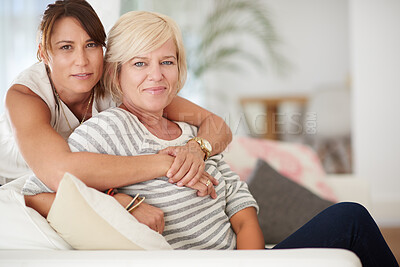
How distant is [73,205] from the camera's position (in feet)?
3.15

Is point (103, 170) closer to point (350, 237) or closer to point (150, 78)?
point (150, 78)

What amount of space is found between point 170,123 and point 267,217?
779mm

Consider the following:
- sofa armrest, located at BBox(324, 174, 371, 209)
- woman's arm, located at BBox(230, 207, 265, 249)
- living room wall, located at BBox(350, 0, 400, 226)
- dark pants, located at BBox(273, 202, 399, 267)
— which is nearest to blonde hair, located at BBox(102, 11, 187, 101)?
woman's arm, located at BBox(230, 207, 265, 249)

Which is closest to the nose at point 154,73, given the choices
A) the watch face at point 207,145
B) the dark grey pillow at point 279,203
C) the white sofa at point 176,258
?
the watch face at point 207,145

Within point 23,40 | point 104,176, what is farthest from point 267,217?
point 23,40

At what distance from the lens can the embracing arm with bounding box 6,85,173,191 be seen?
1014 mm

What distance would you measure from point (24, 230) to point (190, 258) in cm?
39

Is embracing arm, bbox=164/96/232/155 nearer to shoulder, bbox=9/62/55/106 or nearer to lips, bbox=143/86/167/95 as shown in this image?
lips, bbox=143/86/167/95

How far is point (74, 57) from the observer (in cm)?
123

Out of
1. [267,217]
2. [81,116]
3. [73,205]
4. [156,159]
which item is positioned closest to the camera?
[73,205]

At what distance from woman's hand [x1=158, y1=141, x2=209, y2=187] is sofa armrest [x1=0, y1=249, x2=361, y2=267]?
0.23m

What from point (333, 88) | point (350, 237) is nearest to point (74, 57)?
point (350, 237)

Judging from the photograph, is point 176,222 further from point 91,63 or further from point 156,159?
point 91,63

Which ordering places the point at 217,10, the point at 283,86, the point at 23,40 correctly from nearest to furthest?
the point at 23,40 → the point at 217,10 → the point at 283,86
